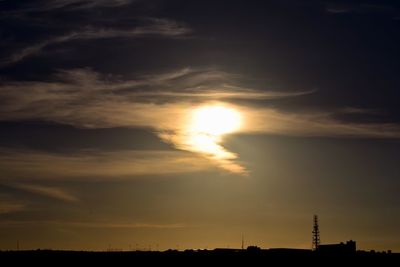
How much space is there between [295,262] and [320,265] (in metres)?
4.36

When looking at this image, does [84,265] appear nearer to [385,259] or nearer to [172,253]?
[172,253]

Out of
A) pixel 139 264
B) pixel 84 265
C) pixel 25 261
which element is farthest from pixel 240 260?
pixel 25 261

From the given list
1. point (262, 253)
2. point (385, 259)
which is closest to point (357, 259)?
point (385, 259)

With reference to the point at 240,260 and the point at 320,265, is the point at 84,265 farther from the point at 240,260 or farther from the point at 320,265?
the point at 320,265

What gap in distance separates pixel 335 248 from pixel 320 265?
28.4 m

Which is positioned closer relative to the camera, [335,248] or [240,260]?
[240,260]

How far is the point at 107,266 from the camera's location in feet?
470

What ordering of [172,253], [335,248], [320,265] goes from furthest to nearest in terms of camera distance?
[335,248], [172,253], [320,265]

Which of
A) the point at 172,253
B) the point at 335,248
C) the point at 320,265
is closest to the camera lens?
the point at 320,265

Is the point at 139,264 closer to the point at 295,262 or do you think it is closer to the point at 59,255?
the point at 59,255

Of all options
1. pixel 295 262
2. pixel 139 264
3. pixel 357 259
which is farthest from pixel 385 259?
pixel 139 264

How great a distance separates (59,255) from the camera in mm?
147125

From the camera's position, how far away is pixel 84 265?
14362cm

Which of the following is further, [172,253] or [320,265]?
[172,253]
